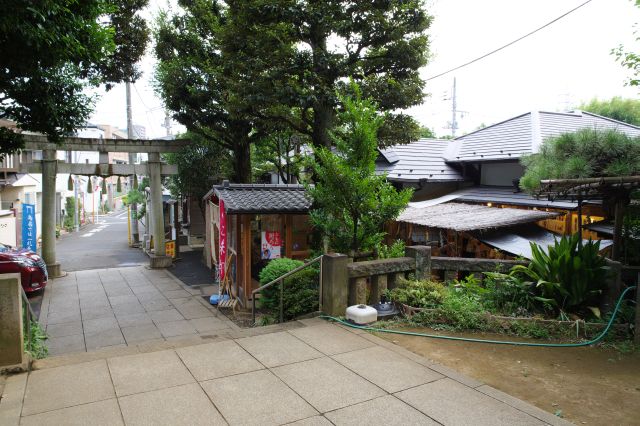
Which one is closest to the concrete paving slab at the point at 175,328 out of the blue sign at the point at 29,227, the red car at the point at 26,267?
the red car at the point at 26,267

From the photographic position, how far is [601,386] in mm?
4648

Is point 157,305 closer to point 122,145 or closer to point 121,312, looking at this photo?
point 121,312

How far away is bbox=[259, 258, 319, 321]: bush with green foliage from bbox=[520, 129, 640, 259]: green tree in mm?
4546

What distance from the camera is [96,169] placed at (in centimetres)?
1838

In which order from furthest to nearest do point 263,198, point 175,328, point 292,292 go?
Result: 1. point 263,198
2. point 175,328
3. point 292,292

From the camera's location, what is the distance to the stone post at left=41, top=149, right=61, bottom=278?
16.8 m

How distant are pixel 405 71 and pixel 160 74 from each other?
11.2 m

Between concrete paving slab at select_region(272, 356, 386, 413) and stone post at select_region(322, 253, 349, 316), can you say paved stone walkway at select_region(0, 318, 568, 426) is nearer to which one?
concrete paving slab at select_region(272, 356, 386, 413)

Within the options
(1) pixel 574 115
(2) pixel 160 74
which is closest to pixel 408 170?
(1) pixel 574 115

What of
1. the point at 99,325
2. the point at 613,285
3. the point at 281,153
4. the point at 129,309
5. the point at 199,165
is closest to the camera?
the point at 613,285

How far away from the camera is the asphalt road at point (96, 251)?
2092cm

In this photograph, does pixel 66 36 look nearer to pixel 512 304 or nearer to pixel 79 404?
Answer: pixel 79 404

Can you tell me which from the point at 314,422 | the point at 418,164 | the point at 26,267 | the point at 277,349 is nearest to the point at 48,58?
the point at 277,349

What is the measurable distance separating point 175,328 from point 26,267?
650cm
